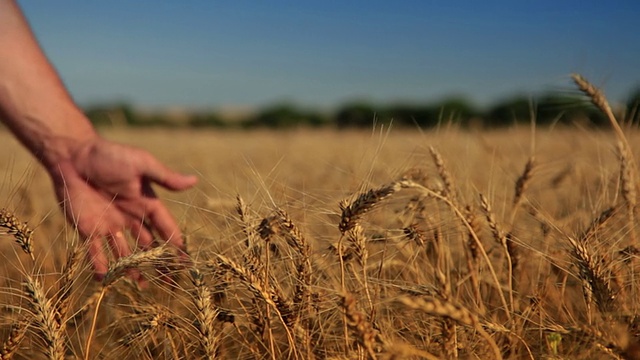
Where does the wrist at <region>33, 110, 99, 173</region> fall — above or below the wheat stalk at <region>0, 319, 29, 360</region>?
above

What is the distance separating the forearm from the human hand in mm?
50

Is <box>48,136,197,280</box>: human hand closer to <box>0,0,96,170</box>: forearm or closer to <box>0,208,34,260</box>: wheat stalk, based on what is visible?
<box>0,0,96,170</box>: forearm

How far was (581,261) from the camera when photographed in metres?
1.12

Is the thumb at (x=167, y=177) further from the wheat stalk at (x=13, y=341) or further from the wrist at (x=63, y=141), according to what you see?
the wheat stalk at (x=13, y=341)

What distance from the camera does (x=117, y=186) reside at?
1.89 m

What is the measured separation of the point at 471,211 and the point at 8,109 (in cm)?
139

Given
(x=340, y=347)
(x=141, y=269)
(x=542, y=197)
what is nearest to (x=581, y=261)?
(x=340, y=347)

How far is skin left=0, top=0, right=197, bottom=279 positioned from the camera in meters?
1.85

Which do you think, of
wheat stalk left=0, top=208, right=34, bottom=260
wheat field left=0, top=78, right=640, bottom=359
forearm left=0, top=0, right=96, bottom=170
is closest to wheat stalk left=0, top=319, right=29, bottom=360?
wheat field left=0, top=78, right=640, bottom=359

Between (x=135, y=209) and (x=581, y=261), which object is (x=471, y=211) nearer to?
(x=581, y=261)

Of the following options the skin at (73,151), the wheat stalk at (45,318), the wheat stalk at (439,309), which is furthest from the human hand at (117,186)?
the wheat stalk at (439,309)

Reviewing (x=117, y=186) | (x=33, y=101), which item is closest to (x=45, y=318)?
(x=117, y=186)

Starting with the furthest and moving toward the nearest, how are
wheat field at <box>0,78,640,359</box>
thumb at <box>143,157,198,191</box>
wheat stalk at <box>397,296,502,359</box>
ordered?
thumb at <box>143,157,198,191</box>, wheat field at <box>0,78,640,359</box>, wheat stalk at <box>397,296,502,359</box>

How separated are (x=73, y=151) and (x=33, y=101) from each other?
19cm
